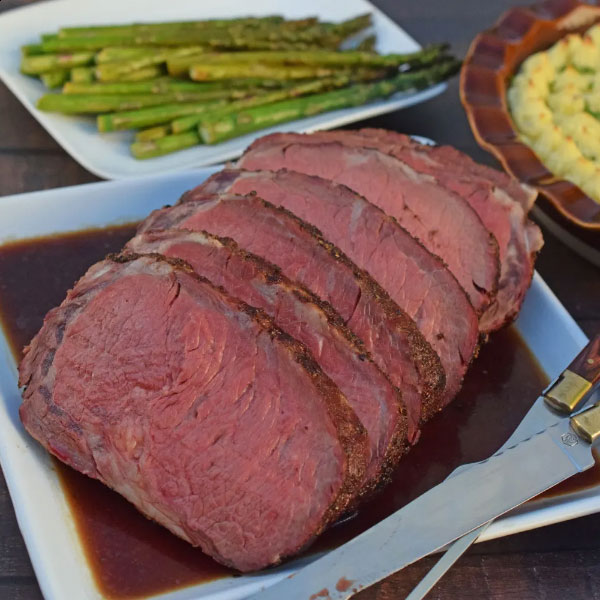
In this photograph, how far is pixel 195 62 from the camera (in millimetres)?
4848

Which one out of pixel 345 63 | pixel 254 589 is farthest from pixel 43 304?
pixel 345 63

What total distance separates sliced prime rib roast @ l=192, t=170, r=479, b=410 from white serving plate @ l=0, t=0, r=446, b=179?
1325 mm

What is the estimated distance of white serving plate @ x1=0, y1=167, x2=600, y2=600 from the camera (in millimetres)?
2271

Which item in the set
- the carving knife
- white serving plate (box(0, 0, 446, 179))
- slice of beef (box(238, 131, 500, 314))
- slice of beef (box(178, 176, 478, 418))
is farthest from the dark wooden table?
slice of beef (box(238, 131, 500, 314))

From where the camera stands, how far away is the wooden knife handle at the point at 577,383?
2836 millimetres

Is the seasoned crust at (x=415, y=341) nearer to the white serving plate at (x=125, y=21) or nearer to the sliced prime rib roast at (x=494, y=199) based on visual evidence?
the sliced prime rib roast at (x=494, y=199)

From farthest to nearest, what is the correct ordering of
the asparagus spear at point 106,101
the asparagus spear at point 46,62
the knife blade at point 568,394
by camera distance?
the asparagus spear at point 46,62 < the asparagus spear at point 106,101 < the knife blade at point 568,394

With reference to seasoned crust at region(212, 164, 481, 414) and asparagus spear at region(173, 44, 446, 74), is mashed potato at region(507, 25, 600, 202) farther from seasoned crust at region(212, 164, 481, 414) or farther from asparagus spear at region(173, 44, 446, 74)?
A: seasoned crust at region(212, 164, 481, 414)

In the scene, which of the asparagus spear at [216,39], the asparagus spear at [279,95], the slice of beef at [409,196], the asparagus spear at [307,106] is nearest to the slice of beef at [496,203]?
the slice of beef at [409,196]

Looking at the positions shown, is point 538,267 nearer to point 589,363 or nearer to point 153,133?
point 589,363

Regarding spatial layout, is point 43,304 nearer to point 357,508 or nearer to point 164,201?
point 164,201

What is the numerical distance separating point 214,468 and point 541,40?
3.86m

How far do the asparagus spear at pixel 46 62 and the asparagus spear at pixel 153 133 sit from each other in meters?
0.69

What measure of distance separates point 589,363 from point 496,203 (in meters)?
0.91
